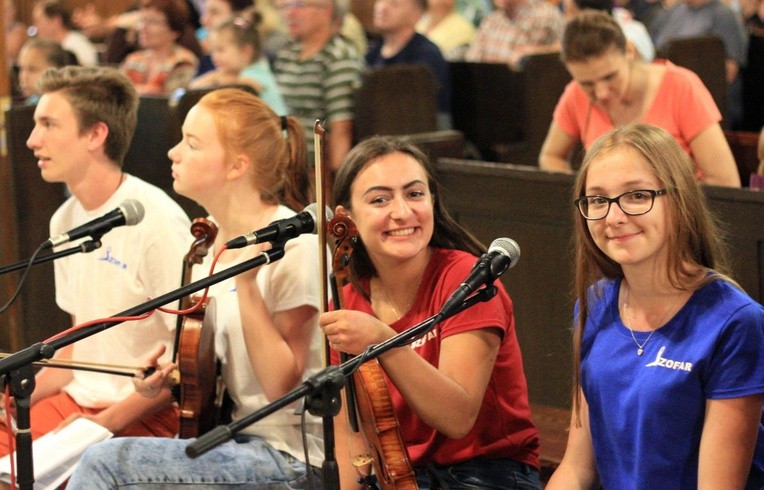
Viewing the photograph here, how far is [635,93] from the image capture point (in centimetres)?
429

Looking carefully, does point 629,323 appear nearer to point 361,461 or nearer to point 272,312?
point 361,461

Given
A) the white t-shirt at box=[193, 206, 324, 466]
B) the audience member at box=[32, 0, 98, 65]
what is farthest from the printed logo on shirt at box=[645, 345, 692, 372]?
the audience member at box=[32, 0, 98, 65]

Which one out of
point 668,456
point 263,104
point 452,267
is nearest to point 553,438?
point 452,267

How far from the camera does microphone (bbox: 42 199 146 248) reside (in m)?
2.69

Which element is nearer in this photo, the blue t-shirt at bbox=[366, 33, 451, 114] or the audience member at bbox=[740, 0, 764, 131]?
the blue t-shirt at bbox=[366, 33, 451, 114]

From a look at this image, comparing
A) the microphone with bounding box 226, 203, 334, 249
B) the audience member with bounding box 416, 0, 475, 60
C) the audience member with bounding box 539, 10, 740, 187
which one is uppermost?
the audience member with bounding box 416, 0, 475, 60

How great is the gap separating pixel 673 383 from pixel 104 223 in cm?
137

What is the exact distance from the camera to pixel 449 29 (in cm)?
908

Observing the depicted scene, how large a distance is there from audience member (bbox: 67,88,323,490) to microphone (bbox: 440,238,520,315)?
695 mm

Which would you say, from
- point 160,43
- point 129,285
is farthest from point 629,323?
point 160,43

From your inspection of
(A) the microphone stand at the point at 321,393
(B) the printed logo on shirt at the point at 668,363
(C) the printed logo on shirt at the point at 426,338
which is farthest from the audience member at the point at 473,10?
(A) the microphone stand at the point at 321,393

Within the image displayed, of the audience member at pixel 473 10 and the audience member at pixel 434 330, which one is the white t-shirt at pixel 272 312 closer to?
the audience member at pixel 434 330

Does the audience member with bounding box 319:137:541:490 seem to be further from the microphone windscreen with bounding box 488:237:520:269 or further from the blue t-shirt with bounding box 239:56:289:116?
the blue t-shirt with bounding box 239:56:289:116

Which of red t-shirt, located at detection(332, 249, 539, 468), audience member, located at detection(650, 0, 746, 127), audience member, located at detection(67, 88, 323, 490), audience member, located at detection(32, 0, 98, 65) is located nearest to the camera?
red t-shirt, located at detection(332, 249, 539, 468)
